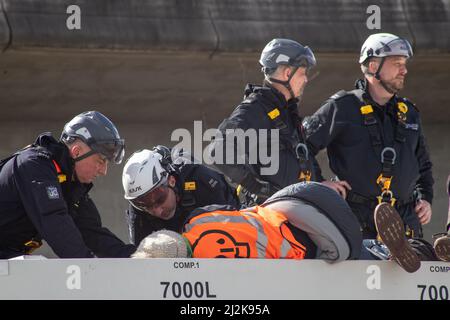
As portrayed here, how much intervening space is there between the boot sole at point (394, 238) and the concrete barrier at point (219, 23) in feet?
12.6

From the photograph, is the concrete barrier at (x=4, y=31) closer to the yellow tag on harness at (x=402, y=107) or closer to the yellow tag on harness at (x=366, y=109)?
the yellow tag on harness at (x=366, y=109)

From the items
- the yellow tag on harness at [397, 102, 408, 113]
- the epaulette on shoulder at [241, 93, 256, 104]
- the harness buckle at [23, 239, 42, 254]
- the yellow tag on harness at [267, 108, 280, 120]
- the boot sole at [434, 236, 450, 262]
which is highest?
the yellow tag on harness at [397, 102, 408, 113]

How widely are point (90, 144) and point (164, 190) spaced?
560 mm

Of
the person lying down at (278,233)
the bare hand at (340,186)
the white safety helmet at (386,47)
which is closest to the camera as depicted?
the person lying down at (278,233)

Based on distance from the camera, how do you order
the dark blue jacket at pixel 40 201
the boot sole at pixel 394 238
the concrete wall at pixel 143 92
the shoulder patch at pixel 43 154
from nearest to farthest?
1. the boot sole at pixel 394 238
2. the dark blue jacket at pixel 40 201
3. the shoulder patch at pixel 43 154
4. the concrete wall at pixel 143 92

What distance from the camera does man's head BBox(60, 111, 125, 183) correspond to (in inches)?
235

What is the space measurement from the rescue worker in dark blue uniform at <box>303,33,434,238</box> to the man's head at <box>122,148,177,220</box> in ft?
3.37

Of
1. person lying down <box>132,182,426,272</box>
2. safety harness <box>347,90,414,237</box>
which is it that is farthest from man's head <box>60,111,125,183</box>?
safety harness <box>347,90,414,237</box>

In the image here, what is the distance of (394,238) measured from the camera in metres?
5.38

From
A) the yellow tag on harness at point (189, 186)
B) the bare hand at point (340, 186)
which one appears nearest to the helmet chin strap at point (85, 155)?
the yellow tag on harness at point (189, 186)

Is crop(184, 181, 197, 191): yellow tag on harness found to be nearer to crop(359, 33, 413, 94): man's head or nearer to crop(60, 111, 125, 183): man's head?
crop(60, 111, 125, 183): man's head

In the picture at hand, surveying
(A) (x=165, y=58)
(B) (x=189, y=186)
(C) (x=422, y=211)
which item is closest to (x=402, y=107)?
(C) (x=422, y=211)

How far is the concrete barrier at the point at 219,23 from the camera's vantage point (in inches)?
337

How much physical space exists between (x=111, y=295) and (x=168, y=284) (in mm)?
243
